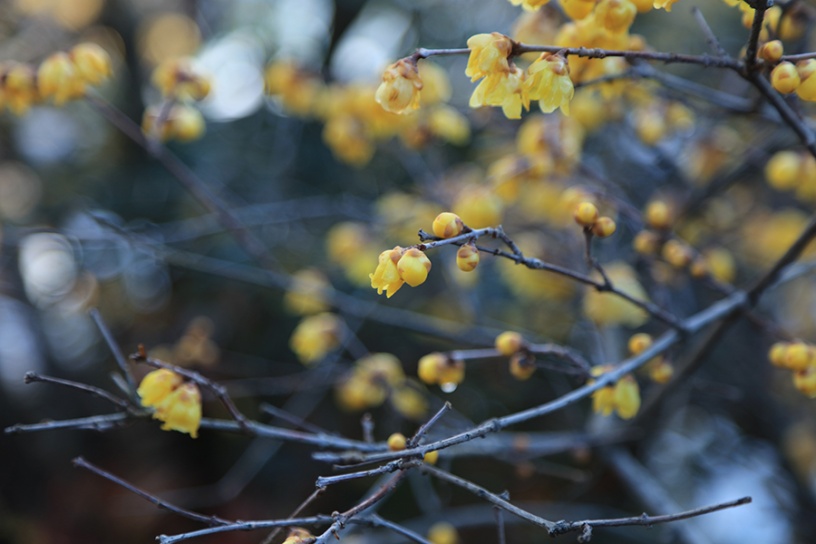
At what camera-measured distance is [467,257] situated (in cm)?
95

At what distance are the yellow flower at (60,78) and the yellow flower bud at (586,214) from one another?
4.34ft

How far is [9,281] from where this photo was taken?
3.91 m

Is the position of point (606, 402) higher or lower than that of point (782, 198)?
lower

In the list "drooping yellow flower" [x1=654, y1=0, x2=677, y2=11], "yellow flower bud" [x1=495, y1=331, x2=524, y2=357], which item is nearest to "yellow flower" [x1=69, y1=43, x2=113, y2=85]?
"yellow flower bud" [x1=495, y1=331, x2=524, y2=357]

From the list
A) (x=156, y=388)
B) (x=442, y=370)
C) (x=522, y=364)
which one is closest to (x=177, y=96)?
(x=156, y=388)

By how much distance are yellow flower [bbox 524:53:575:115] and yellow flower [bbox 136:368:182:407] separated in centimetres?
83

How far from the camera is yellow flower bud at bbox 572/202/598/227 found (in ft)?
3.60

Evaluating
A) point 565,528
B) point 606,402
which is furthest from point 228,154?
point 565,528

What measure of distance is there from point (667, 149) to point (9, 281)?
3.96m

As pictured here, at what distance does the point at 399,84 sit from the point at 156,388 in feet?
2.32

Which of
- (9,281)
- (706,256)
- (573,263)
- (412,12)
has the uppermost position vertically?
(412,12)

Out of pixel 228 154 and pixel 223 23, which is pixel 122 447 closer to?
pixel 228 154

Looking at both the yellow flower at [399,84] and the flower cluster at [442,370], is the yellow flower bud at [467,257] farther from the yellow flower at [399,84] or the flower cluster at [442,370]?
the flower cluster at [442,370]

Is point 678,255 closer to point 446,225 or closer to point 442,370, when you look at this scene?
point 442,370
